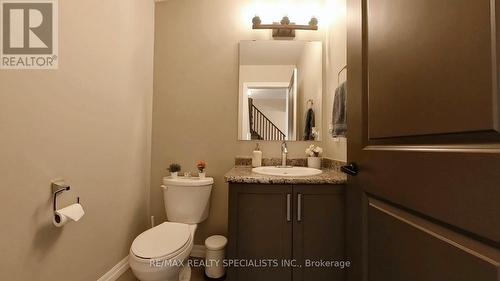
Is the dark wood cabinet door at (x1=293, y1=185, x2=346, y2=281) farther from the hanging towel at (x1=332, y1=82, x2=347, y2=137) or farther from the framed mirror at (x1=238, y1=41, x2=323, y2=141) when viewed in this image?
the framed mirror at (x1=238, y1=41, x2=323, y2=141)

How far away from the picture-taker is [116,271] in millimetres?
1646

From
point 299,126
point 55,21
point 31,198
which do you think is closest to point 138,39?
point 55,21

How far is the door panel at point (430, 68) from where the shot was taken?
16.3 inches

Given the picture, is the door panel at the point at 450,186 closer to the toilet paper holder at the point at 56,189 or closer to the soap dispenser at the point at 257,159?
the soap dispenser at the point at 257,159

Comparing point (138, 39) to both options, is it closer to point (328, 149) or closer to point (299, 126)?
point (299, 126)

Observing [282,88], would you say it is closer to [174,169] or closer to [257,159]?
[257,159]

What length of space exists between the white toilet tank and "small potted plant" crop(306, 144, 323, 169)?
90 centimetres

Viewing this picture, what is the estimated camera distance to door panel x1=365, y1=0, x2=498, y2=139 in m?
0.41

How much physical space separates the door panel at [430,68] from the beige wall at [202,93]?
1347mm

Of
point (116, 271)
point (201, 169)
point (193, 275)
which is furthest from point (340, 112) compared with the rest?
point (116, 271)

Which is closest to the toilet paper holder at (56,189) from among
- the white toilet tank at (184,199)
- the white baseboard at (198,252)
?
the white toilet tank at (184,199)

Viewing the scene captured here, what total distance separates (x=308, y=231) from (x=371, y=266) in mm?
528

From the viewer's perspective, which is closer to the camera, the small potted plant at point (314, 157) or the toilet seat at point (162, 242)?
the toilet seat at point (162, 242)

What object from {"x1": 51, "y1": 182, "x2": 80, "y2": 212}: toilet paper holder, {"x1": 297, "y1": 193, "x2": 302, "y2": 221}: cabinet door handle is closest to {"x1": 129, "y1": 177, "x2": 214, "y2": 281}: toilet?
{"x1": 51, "y1": 182, "x2": 80, "y2": 212}: toilet paper holder
